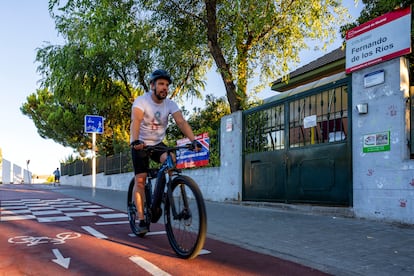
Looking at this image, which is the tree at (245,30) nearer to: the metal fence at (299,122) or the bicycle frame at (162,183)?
the metal fence at (299,122)

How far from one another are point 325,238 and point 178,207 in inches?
85.3

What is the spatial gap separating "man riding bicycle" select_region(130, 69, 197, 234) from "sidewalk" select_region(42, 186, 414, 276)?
133 centimetres

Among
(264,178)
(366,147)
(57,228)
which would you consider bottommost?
(57,228)

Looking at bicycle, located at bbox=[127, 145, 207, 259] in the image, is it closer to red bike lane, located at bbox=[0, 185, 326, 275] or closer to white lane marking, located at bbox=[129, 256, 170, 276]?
red bike lane, located at bbox=[0, 185, 326, 275]

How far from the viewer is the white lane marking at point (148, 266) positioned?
3.58 metres

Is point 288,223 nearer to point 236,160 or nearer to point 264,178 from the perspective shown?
point 264,178

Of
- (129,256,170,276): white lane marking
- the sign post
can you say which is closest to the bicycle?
(129,256,170,276): white lane marking

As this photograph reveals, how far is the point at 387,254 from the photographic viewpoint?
429 centimetres

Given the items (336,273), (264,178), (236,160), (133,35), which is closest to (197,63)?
(133,35)

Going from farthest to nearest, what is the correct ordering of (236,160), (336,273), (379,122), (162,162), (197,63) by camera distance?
1. (197,63)
2. (236,160)
3. (379,122)
4. (162,162)
5. (336,273)

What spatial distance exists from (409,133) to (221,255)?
12.3 feet

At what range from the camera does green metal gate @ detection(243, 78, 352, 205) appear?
7.43m

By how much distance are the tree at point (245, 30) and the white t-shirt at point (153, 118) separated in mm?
6565

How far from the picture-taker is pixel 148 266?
381 cm
